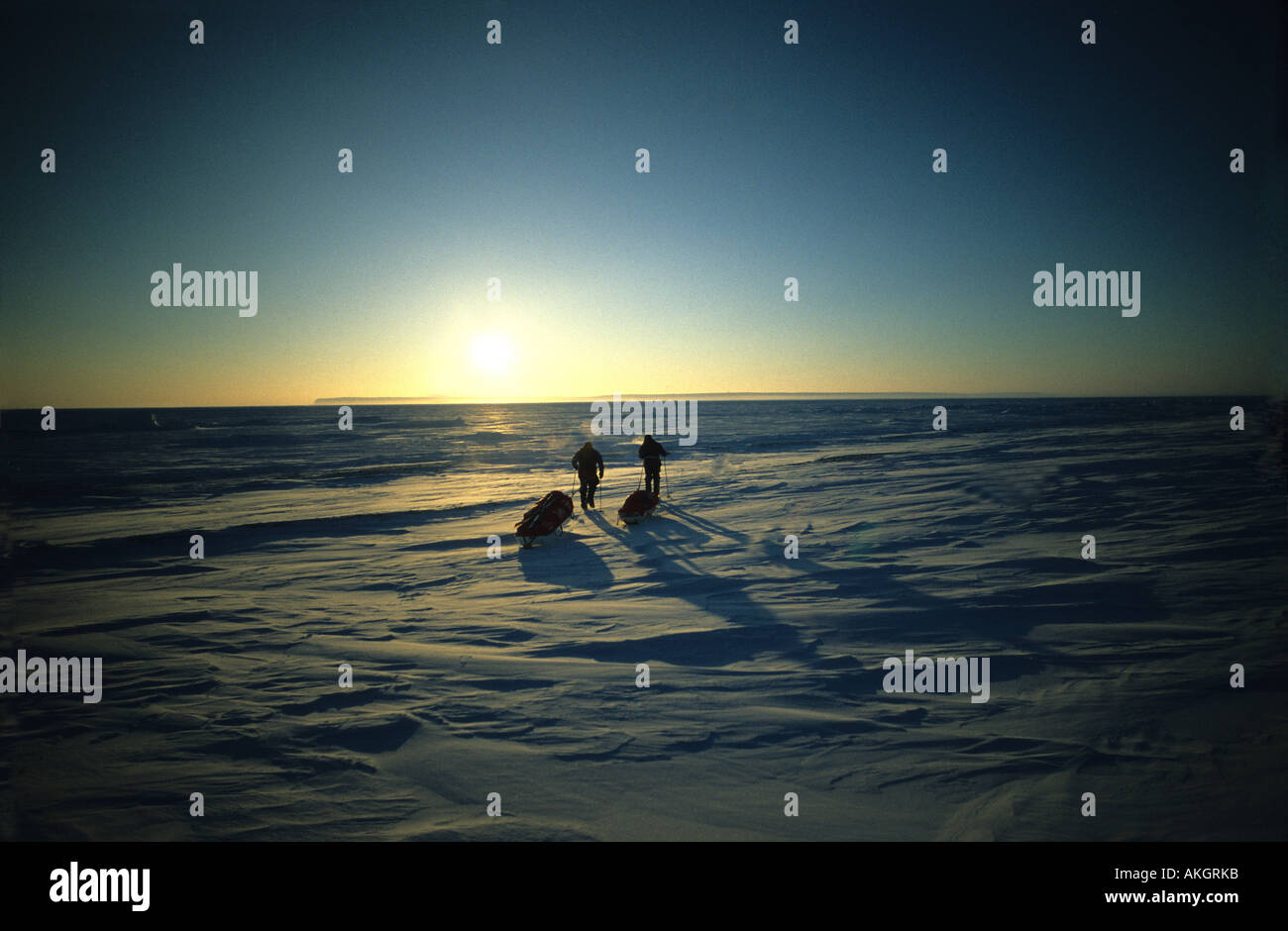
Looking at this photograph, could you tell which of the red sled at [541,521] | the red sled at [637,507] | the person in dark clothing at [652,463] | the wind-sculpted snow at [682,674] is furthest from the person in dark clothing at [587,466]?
the red sled at [541,521]

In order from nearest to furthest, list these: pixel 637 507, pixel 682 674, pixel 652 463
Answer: pixel 682 674 < pixel 637 507 < pixel 652 463

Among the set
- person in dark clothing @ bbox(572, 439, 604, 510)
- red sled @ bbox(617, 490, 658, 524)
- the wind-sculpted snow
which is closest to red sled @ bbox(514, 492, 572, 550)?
the wind-sculpted snow

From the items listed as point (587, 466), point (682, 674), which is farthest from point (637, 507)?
point (682, 674)

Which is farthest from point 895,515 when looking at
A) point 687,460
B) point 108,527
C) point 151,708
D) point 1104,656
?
point 108,527

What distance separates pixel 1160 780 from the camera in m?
3.89

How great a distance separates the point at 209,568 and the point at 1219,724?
13.7m

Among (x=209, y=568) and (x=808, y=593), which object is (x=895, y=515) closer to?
(x=808, y=593)

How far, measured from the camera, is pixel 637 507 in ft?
44.8

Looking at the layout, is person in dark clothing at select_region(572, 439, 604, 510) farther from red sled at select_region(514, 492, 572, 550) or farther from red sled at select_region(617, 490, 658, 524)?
red sled at select_region(514, 492, 572, 550)

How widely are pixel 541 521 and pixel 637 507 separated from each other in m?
2.68

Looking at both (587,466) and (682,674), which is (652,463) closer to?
(587,466)

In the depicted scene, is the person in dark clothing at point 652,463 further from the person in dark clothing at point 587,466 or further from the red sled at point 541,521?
the red sled at point 541,521

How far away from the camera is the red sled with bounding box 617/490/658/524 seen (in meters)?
13.6

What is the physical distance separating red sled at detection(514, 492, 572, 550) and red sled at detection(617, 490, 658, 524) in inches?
64.0
